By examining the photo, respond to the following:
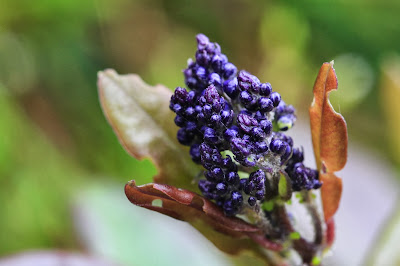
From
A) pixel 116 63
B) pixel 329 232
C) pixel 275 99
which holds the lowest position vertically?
pixel 329 232

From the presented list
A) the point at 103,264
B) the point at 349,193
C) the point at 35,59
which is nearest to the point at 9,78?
the point at 35,59

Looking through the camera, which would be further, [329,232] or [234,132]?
[329,232]

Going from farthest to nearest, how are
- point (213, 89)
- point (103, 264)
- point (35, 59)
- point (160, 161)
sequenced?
point (35, 59)
point (103, 264)
point (160, 161)
point (213, 89)

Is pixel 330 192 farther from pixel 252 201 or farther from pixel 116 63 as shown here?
pixel 116 63

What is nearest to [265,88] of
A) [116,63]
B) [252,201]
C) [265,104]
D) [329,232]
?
[265,104]

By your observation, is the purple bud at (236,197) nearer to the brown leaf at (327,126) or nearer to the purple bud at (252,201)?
the purple bud at (252,201)

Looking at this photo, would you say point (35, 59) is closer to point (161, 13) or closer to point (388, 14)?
point (161, 13)

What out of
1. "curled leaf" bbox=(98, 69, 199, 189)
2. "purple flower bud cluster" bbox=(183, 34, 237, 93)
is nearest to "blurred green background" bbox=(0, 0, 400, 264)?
"curled leaf" bbox=(98, 69, 199, 189)

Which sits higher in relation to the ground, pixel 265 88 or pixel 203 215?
pixel 265 88
